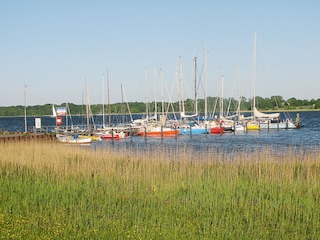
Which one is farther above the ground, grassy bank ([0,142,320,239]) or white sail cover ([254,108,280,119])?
white sail cover ([254,108,280,119])

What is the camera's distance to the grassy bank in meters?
10.9

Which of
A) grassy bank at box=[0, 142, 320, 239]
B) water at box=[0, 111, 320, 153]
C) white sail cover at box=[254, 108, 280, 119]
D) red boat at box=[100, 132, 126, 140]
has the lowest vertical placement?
water at box=[0, 111, 320, 153]

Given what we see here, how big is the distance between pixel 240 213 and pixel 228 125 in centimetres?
6049

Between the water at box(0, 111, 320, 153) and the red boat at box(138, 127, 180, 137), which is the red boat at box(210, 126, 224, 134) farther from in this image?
the red boat at box(138, 127, 180, 137)

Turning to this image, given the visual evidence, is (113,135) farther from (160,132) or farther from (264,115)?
(264,115)

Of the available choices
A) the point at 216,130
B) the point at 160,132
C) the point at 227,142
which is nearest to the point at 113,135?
the point at 160,132

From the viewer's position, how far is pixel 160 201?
13.8m

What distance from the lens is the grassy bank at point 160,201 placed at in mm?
10898

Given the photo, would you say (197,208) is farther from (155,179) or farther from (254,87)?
(254,87)

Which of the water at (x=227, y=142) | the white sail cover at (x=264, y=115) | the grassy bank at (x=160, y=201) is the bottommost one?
the water at (x=227, y=142)

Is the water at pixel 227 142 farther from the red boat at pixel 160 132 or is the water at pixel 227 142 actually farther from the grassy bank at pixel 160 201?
the grassy bank at pixel 160 201

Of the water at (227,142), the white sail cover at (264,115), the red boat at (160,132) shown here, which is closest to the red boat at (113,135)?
the water at (227,142)

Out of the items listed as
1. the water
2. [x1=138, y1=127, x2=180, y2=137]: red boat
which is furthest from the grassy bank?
[x1=138, y1=127, x2=180, y2=137]: red boat

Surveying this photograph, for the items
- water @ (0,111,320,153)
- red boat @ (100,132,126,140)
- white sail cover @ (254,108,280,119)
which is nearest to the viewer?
water @ (0,111,320,153)
